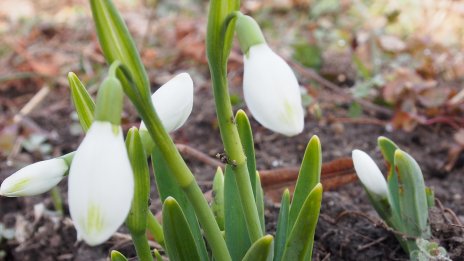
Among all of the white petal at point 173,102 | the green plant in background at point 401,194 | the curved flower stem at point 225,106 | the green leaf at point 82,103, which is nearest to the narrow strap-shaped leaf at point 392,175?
the green plant in background at point 401,194

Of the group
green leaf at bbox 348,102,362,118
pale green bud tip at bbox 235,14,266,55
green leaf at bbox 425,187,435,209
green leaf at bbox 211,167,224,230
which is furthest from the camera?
green leaf at bbox 348,102,362,118

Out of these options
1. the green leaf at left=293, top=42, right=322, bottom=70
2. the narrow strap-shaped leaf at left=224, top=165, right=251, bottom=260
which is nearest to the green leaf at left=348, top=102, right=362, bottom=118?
the green leaf at left=293, top=42, right=322, bottom=70

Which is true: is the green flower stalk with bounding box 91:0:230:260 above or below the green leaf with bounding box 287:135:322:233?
above

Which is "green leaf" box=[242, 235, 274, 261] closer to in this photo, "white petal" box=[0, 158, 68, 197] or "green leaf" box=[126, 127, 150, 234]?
"green leaf" box=[126, 127, 150, 234]

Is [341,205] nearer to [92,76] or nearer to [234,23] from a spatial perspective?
[234,23]

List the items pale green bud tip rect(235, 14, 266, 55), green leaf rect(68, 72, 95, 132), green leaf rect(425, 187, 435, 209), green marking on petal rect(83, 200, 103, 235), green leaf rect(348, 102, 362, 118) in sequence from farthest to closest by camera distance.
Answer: green leaf rect(348, 102, 362, 118) → green leaf rect(425, 187, 435, 209) → green leaf rect(68, 72, 95, 132) → pale green bud tip rect(235, 14, 266, 55) → green marking on petal rect(83, 200, 103, 235)

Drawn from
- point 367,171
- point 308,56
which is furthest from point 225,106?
point 308,56
